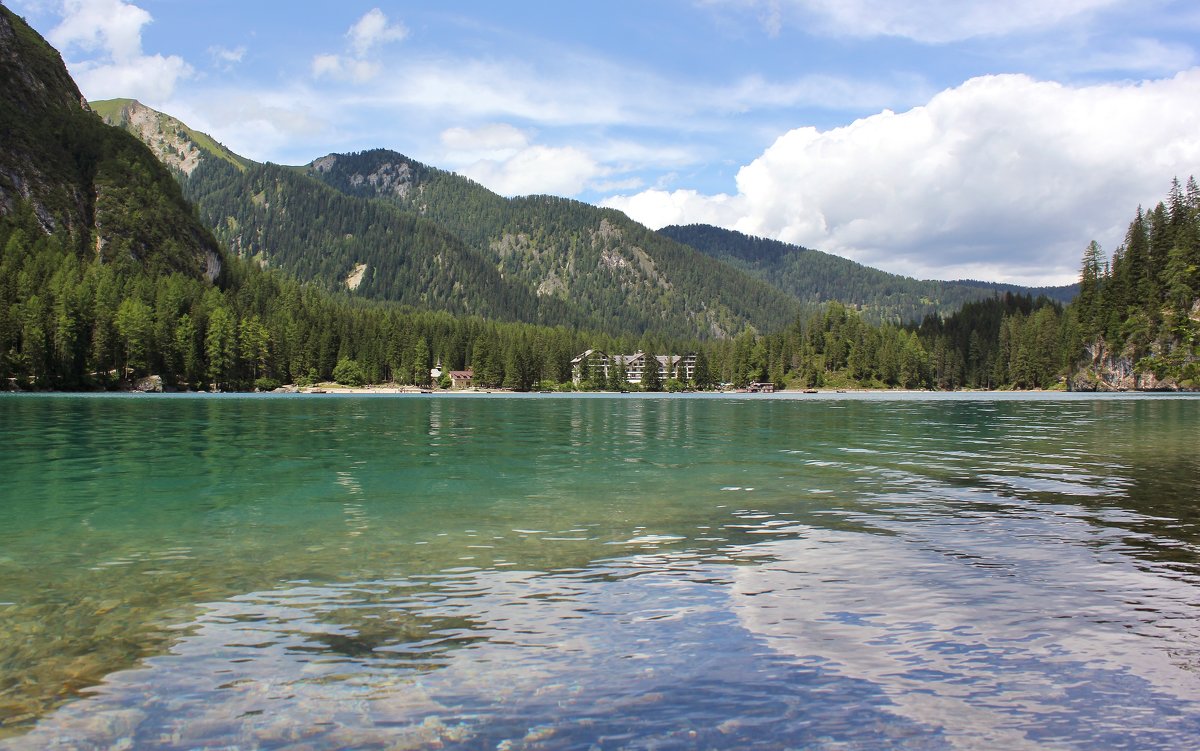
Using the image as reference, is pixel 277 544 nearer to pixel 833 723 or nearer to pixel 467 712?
pixel 467 712

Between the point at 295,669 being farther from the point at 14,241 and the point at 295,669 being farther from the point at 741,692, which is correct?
the point at 14,241

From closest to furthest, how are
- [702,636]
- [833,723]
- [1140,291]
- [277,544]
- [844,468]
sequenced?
[833,723] < [702,636] < [277,544] < [844,468] < [1140,291]

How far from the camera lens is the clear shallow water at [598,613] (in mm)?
9625

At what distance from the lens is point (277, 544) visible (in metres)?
20.9

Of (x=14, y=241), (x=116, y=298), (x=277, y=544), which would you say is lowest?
(x=277, y=544)

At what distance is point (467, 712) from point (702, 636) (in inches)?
180

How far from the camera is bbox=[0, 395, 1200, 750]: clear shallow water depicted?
9625 millimetres

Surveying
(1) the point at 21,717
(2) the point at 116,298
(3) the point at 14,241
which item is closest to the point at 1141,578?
(1) the point at 21,717

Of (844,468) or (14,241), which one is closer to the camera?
(844,468)

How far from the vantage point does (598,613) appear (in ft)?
46.6

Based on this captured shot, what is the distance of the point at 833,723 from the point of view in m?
9.54

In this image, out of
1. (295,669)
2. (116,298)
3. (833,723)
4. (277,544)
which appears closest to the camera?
(833,723)

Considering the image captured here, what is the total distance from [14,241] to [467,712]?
21837 cm

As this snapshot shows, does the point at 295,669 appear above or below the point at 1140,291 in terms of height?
below
